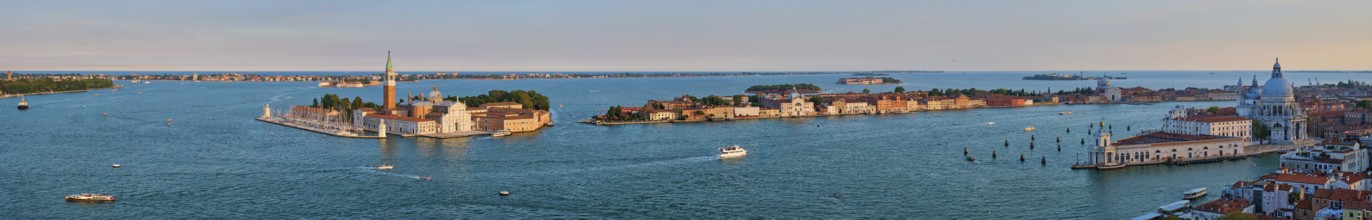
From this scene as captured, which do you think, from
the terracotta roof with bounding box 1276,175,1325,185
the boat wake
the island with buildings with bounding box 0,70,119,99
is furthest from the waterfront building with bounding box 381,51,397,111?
the island with buildings with bounding box 0,70,119,99

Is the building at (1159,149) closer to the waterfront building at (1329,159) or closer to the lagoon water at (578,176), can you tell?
the lagoon water at (578,176)

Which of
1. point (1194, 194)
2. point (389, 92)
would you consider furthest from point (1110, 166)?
point (389, 92)

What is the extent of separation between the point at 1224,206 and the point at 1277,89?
1472 centimetres

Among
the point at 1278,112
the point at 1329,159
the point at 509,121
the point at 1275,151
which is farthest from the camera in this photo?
the point at 509,121

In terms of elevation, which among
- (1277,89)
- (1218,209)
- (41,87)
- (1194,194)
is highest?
(1277,89)

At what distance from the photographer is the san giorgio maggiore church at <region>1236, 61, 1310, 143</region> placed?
22.9 metres

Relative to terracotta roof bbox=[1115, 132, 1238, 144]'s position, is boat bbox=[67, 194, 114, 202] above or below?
below

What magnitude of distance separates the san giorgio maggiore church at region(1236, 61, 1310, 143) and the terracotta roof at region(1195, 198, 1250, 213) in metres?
12.1

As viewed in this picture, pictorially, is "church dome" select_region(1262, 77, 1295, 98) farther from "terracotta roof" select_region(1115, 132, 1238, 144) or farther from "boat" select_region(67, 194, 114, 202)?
"boat" select_region(67, 194, 114, 202)

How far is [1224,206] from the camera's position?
11211 millimetres

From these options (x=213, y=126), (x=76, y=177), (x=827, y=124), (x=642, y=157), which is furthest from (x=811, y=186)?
(x=213, y=126)

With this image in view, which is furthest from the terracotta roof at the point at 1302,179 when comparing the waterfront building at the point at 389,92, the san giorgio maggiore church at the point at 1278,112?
the waterfront building at the point at 389,92

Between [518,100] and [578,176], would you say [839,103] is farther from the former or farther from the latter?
[578,176]

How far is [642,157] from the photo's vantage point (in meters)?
19.2
